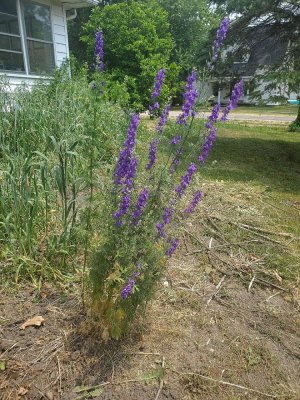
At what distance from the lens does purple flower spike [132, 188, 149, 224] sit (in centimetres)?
167

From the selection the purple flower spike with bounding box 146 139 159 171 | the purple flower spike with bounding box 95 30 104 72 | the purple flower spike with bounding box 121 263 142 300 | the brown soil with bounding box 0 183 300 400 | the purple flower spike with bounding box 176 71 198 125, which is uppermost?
the purple flower spike with bounding box 95 30 104 72

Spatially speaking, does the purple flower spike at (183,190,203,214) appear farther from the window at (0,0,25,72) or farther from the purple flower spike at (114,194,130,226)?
the window at (0,0,25,72)

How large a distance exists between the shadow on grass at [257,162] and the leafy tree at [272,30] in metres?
1.46

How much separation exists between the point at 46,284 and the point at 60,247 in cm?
28

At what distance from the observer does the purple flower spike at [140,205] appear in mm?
1665

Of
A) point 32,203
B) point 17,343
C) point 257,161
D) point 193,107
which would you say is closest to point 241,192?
point 257,161

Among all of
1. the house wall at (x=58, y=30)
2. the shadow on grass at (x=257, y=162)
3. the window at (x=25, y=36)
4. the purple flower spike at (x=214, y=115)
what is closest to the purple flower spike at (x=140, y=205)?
the purple flower spike at (x=214, y=115)

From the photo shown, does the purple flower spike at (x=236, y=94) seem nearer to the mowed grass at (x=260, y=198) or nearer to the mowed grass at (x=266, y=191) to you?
the mowed grass at (x=260, y=198)

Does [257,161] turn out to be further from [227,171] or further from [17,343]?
[17,343]

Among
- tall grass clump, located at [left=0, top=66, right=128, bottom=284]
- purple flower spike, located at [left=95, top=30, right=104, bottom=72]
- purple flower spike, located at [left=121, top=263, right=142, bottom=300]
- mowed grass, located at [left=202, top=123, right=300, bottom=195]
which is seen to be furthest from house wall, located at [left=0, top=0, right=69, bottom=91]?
purple flower spike, located at [left=121, top=263, right=142, bottom=300]

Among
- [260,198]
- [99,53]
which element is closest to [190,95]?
[99,53]

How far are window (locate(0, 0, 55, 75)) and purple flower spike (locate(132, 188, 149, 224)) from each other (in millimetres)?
7148

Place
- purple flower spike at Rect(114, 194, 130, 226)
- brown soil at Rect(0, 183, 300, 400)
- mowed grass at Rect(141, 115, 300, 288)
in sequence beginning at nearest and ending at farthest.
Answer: purple flower spike at Rect(114, 194, 130, 226) → brown soil at Rect(0, 183, 300, 400) → mowed grass at Rect(141, 115, 300, 288)

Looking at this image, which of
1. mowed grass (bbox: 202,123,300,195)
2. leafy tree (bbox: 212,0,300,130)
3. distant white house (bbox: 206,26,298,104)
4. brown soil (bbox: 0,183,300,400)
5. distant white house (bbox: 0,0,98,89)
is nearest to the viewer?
brown soil (bbox: 0,183,300,400)
